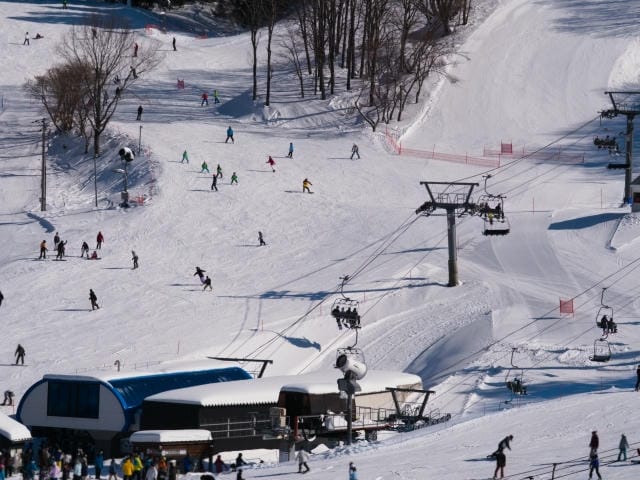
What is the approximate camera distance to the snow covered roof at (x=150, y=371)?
4588 centimetres

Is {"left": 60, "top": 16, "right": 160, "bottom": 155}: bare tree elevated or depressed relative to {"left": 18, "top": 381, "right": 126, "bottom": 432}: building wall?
elevated

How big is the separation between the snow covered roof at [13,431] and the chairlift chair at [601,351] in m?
19.0

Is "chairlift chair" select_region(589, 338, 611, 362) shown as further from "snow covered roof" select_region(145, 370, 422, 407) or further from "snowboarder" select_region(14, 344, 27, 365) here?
"snowboarder" select_region(14, 344, 27, 365)

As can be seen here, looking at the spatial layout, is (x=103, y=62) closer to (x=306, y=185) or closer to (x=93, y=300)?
(x=306, y=185)

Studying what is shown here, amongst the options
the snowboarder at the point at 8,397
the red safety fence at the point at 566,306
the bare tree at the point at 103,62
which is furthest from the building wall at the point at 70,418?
the bare tree at the point at 103,62

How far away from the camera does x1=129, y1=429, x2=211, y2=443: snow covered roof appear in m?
39.7

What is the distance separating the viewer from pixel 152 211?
66.8m

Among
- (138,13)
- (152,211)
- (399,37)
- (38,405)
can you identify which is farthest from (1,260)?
(138,13)

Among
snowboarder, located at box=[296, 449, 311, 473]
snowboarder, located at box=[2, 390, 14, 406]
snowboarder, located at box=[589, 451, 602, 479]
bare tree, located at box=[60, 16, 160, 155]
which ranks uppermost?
bare tree, located at box=[60, 16, 160, 155]

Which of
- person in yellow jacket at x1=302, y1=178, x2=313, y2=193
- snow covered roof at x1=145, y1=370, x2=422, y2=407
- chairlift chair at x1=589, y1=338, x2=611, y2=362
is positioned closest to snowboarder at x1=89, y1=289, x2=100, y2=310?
snow covered roof at x1=145, y1=370, x2=422, y2=407

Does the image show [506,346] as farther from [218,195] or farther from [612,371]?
[218,195]

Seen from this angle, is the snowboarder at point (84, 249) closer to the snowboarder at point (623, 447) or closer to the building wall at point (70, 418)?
the building wall at point (70, 418)

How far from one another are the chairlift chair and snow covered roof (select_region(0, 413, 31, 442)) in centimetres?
1900

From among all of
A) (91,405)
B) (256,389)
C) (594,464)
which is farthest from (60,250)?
(594,464)
